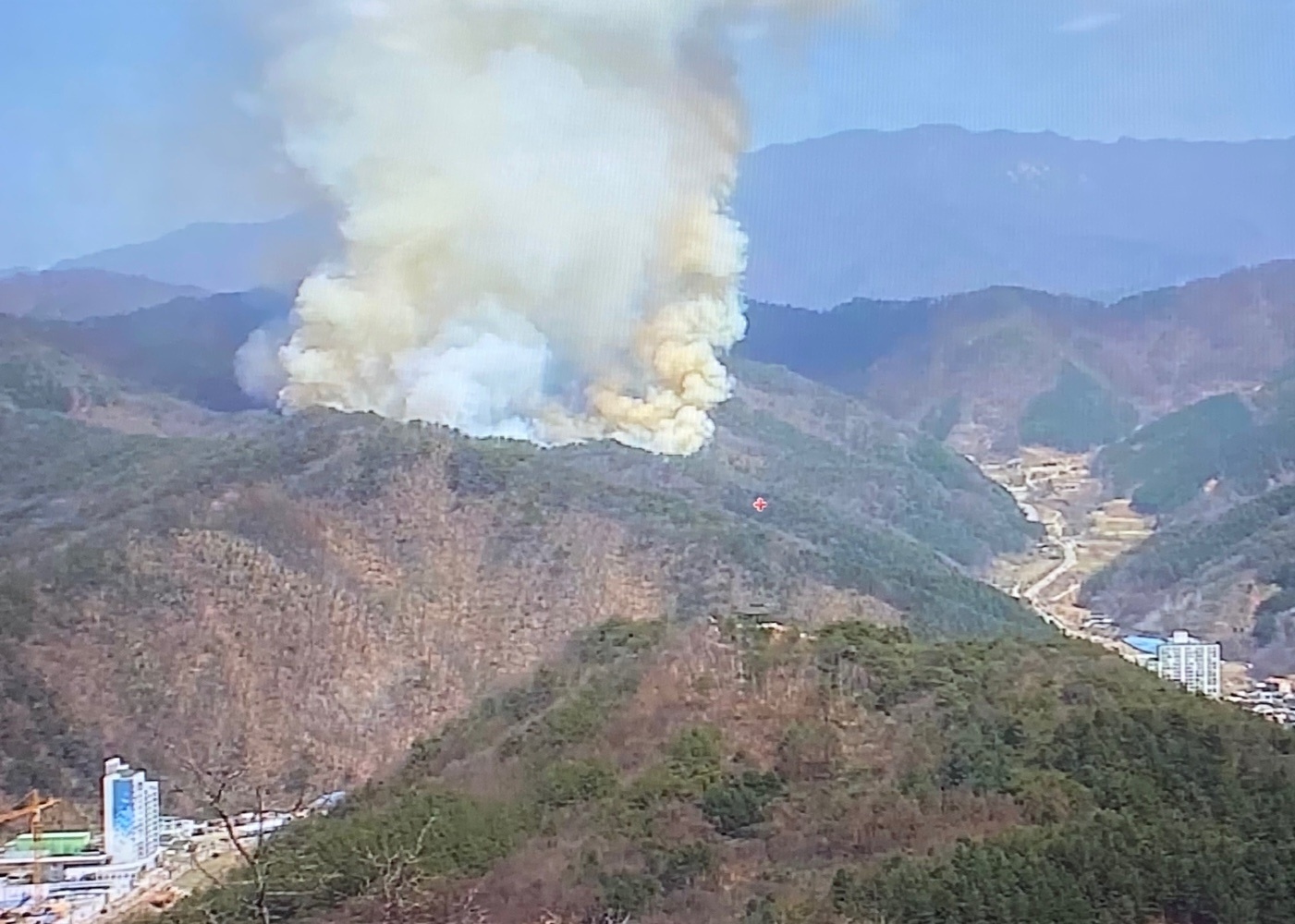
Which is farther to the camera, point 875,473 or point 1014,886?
point 875,473

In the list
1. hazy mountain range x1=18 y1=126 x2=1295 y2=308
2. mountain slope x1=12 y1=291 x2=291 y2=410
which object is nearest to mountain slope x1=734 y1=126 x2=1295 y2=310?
hazy mountain range x1=18 y1=126 x2=1295 y2=308

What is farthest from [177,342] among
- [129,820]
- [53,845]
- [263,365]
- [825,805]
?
[825,805]

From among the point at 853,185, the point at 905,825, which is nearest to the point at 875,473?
the point at 905,825

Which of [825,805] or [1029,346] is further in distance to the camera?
[1029,346]

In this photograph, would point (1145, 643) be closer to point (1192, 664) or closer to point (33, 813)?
point (1192, 664)

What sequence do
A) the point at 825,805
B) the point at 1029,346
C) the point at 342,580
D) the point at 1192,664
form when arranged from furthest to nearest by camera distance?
the point at 1029,346 < the point at 1192,664 < the point at 342,580 < the point at 825,805

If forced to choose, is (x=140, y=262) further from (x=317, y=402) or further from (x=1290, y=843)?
(x=1290, y=843)

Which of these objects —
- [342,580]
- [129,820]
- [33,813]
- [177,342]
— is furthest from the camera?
[177,342]
